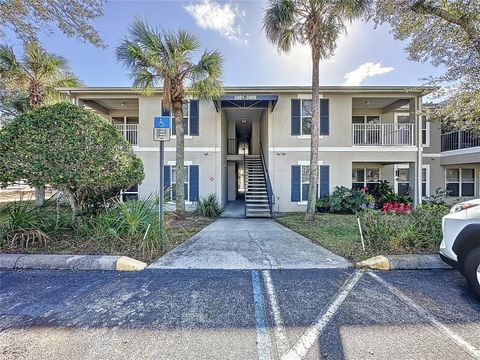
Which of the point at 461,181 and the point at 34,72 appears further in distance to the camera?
the point at 461,181

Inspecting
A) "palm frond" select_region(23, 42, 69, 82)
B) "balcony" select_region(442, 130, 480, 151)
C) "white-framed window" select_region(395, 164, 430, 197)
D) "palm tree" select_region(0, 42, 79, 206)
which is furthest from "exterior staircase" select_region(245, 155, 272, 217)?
"balcony" select_region(442, 130, 480, 151)

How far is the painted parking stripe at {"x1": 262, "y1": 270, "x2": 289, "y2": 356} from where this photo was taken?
2473mm

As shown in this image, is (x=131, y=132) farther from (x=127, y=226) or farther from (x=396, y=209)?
(x=396, y=209)

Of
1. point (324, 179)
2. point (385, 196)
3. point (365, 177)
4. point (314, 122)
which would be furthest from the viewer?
point (365, 177)

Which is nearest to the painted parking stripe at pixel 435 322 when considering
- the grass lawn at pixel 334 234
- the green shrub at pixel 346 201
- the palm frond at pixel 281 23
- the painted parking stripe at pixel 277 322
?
the grass lawn at pixel 334 234

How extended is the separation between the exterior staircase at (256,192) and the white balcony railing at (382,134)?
207 inches

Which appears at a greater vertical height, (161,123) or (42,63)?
(42,63)

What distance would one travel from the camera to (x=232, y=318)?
296 cm

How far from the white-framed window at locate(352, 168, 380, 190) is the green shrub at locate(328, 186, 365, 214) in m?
3.65

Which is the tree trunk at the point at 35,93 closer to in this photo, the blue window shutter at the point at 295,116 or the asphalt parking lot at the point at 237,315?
the asphalt parking lot at the point at 237,315

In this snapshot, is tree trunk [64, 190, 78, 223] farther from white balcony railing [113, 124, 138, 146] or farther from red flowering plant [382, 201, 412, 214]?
red flowering plant [382, 201, 412, 214]

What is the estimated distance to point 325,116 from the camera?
12383mm

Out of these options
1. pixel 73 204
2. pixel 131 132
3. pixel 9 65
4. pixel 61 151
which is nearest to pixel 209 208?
pixel 73 204

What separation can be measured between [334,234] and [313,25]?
24.6ft
